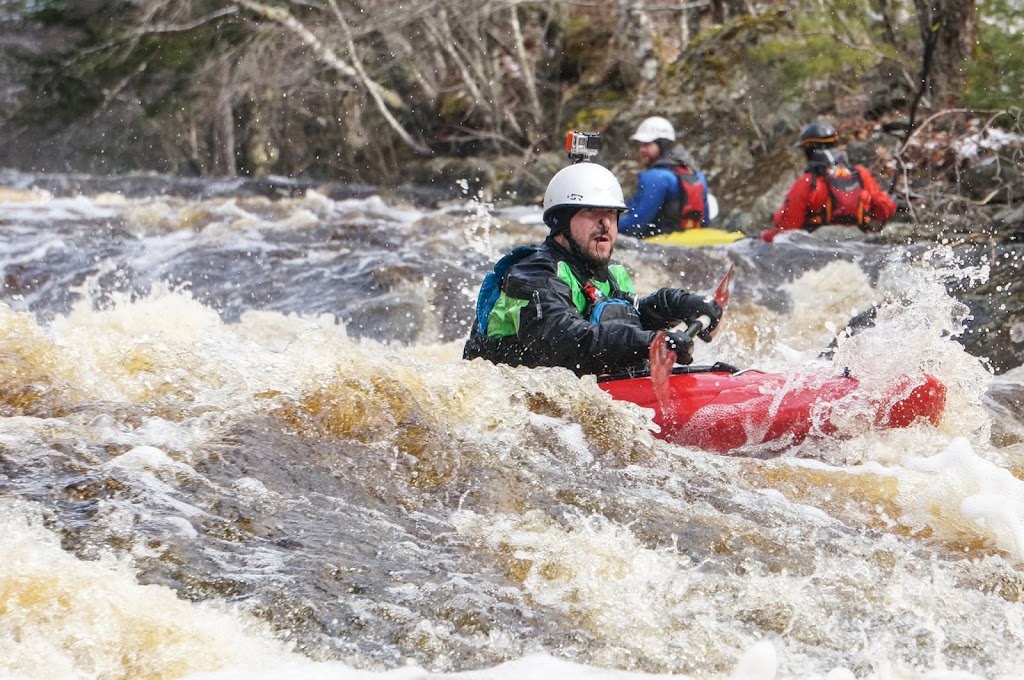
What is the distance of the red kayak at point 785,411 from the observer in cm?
447

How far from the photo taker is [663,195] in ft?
32.2

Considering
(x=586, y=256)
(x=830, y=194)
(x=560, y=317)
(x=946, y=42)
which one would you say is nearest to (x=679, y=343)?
(x=560, y=317)

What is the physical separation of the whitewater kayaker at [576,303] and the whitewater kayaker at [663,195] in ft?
15.3

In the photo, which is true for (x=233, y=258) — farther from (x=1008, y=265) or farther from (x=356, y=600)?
(x=356, y=600)

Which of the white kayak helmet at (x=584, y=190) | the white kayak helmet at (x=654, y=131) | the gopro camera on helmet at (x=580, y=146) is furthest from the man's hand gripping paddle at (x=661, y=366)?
the white kayak helmet at (x=654, y=131)

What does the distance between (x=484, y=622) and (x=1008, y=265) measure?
637 centimetres

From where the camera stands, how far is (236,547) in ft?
10.3

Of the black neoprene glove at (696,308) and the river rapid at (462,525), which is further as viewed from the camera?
the black neoprene glove at (696,308)

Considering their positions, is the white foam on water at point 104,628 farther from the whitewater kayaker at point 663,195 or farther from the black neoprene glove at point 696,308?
the whitewater kayaker at point 663,195

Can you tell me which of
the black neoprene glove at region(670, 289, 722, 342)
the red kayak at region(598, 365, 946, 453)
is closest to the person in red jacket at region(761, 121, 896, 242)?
the black neoprene glove at region(670, 289, 722, 342)

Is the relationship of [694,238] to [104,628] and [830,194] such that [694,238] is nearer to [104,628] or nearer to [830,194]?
[830,194]

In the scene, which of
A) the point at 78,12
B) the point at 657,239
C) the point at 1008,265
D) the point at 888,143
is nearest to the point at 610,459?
the point at 1008,265

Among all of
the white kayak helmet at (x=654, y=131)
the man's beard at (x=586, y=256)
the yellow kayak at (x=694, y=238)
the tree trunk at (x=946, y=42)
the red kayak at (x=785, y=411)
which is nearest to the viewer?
the red kayak at (x=785, y=411)

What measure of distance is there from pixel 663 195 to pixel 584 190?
16.3ft
